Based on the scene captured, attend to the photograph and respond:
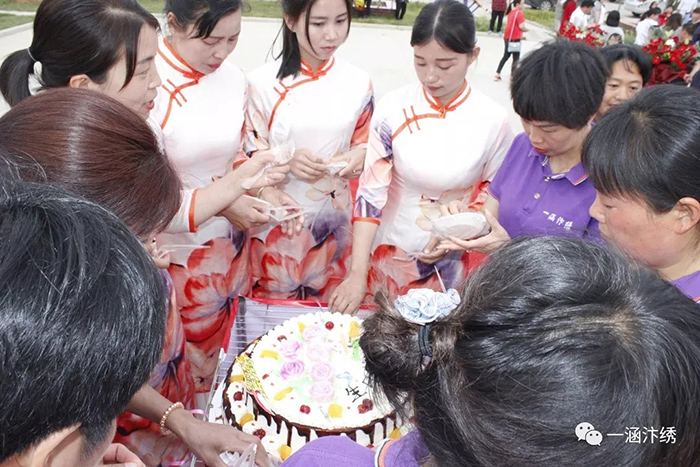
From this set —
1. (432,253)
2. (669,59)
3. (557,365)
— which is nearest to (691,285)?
(557,365)

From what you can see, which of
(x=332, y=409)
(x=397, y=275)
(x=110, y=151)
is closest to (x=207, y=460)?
(x=332, y=409)

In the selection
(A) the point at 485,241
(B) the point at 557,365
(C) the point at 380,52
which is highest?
(B) the point at 557,365

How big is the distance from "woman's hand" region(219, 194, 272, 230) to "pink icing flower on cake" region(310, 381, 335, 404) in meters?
0.71

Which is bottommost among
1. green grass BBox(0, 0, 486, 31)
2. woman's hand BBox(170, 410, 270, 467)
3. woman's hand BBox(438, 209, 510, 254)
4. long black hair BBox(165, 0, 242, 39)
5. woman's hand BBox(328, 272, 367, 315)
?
green grass BBox(0, 0, 486, 31)

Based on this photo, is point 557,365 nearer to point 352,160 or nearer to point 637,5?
point 352,160

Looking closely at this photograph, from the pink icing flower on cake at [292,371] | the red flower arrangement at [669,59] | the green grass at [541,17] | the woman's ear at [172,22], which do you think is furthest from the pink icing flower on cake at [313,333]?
the green grass at [541,17]

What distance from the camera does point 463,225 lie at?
179 cm

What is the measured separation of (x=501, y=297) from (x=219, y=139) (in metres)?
1.57

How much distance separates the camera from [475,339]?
0.74 meters

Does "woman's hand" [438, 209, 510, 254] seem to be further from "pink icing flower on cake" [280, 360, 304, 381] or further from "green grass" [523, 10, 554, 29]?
"green grass" [523, 10, 554, 29]

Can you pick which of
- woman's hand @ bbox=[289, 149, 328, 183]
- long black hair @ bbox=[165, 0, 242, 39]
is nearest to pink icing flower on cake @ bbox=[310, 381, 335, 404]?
woman's hand @ bbox=[289, 149, 328, 183]

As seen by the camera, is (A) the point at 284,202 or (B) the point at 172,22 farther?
(A) the point at 284,202

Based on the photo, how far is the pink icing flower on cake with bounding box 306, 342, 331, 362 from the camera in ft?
5.24

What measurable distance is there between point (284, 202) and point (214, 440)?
1117mm
